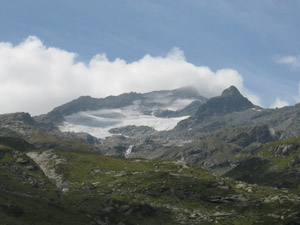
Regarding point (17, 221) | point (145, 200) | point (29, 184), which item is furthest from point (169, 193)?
point (17, 221)

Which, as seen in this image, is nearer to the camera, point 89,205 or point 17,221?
point 17,221

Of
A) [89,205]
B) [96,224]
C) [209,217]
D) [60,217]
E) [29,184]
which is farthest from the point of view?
[29,184]

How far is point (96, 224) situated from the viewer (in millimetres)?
114750

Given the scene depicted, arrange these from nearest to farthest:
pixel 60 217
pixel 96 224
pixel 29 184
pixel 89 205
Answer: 1. pixel 60 217
2. pixel 96 224
3. pixel 89 205
4. pixel 29 184

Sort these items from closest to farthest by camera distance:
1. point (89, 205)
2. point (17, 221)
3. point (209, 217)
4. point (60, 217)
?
point (17, 221) → point (60, 217) → point (209, 217) → point (89, 205)

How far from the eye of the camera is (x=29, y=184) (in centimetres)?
16475

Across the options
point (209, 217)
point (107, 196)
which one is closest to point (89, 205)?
point (107, 196)

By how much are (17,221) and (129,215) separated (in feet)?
167

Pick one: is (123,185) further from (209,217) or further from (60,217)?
(60,217)

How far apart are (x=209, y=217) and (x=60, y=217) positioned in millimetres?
54142

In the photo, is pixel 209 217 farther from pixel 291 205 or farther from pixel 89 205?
pixel 89 205

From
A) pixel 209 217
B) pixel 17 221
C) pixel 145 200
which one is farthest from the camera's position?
pixel 145 200

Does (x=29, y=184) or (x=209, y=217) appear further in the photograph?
Result: (x=29, y=184)

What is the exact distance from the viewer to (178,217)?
13238 centimetres
